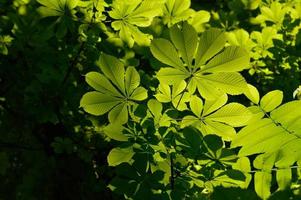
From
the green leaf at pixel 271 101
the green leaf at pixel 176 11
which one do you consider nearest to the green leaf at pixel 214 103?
the green leaf at pixel 271 101

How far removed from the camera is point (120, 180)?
1123mm

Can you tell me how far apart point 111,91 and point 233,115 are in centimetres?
33

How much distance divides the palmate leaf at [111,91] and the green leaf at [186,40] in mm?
171

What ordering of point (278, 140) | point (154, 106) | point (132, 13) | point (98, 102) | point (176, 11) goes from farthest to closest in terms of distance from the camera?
point (176, 11), point (132, 13), point (154, 106), point (98, 102), point (278, 140)

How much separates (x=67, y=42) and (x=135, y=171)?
144cm

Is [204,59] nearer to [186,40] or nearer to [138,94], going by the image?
[186,40]

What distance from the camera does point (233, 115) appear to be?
41.2 inches

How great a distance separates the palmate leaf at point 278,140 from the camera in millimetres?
866

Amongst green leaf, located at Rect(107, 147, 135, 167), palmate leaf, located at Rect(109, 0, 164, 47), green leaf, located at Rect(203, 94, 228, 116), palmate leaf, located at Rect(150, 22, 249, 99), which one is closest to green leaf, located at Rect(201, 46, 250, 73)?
palmate leaf, located at Rect(150, 22, 249, 99)

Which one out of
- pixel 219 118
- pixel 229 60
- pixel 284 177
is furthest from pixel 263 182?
pixel 229 60

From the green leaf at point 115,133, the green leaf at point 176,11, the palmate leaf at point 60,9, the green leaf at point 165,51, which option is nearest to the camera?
the green leaf at point 165,51

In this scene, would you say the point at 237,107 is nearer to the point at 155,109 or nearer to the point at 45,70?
the point at 155,109

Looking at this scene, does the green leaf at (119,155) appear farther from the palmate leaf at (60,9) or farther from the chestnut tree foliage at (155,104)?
the palmate leaf at (60,9)

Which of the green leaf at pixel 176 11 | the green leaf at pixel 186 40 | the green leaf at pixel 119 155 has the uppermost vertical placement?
the green leaf at pixel 186 40
